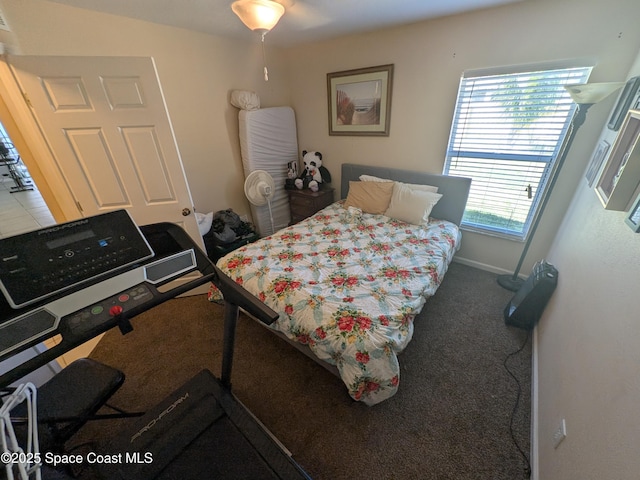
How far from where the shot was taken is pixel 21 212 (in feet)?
14.1

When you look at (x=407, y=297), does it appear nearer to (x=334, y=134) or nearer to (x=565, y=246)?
(x=565, y=246)

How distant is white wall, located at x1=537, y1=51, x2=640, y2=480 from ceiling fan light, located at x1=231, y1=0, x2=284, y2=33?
2414mm

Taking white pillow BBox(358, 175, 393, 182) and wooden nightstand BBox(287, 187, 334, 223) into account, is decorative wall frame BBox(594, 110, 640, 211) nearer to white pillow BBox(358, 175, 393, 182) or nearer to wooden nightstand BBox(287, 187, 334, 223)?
white pillow BBox(358, 175, 393, 182)

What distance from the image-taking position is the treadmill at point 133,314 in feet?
2.51

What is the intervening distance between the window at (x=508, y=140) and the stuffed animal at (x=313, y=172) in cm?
157

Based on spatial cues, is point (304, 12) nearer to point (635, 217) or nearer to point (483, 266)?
point (635, 217)

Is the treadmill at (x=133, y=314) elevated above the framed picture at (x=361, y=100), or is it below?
below

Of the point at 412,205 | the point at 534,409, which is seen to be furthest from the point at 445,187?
the point at 534,409

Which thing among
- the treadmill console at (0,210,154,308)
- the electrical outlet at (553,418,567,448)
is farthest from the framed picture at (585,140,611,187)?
the treadmill console at (0,210,154,308)

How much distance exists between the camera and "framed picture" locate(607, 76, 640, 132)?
1522mm

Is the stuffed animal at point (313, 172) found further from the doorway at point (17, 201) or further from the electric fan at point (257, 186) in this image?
the doorway at point (17, 201)

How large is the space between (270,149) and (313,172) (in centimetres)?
65

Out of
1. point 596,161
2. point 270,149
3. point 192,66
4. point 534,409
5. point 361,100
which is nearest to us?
point 534,409

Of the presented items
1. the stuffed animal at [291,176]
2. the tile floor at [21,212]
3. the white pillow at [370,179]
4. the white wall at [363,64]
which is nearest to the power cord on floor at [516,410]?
the white wall at [363,64]
